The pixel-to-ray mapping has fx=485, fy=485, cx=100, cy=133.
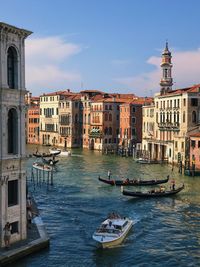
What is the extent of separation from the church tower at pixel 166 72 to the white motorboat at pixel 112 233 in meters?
37.6

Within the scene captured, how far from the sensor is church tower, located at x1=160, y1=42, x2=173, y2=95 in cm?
5419

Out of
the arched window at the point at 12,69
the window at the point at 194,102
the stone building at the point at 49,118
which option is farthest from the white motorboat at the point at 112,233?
the stone building at the point at 49,118

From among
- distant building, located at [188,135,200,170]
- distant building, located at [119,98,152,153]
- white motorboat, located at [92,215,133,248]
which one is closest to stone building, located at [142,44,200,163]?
distant building, located at [188,135,200,170]

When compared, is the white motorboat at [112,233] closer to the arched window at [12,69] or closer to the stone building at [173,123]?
the arched window at [12,69]

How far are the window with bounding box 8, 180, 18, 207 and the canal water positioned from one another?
1708 millimetres

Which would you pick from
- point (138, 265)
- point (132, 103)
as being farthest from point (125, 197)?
point (132, 103)

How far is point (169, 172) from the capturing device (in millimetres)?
37594

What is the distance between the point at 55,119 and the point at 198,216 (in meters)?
51.1

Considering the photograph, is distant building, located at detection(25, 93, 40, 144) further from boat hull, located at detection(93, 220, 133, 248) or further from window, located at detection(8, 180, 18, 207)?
window, located at detection(8, 180, 18, 207)

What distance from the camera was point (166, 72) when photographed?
5503cm

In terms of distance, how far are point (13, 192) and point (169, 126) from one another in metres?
33.5

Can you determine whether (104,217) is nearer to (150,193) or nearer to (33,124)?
(150,193)

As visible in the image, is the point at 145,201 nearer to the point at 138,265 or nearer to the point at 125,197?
the point at 125,197

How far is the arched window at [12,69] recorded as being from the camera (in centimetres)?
1419
